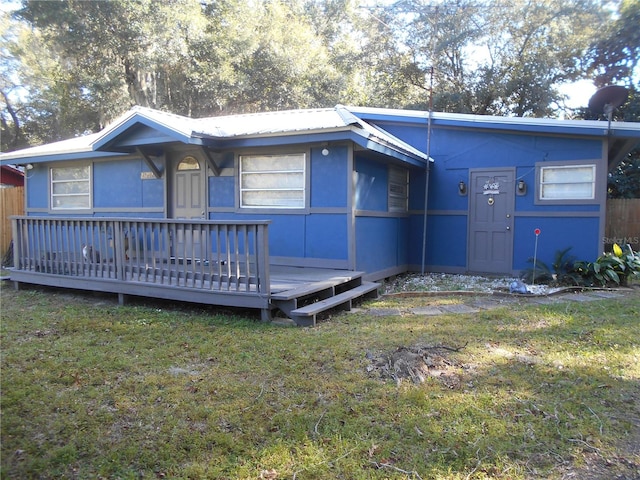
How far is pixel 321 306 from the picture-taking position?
521cm

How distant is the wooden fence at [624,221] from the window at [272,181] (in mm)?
9573

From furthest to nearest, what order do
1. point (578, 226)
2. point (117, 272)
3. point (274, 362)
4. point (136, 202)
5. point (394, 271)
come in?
point (136, 202) → point (394, 271) → point (578, 226) → point (117, 272) → point (274, 362)

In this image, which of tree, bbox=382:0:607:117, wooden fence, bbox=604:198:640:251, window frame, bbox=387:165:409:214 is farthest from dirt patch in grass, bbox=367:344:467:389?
tree, bbox=382:0:607:117

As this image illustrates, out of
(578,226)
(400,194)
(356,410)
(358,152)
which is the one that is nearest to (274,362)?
(356,410)

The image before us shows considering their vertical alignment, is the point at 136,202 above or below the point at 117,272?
above

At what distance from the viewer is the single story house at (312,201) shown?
19.5ft

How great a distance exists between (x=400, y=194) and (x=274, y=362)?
238 inches

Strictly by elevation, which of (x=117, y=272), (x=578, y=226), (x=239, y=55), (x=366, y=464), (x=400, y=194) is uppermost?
(x=239, y=55)

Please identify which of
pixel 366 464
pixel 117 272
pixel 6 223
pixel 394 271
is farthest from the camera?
pixel 6 223

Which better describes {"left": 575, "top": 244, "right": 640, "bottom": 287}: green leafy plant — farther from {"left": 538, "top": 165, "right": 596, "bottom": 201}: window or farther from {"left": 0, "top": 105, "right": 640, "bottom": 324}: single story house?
{"left": 538, "top": 165, "right": 596, "bottom": 201}: window

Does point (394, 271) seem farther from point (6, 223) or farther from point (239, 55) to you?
point (239, 55)

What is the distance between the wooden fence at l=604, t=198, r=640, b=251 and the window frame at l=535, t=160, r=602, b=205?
5.46m

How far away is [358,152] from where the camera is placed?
716cm

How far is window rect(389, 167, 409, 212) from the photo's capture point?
340 inches
